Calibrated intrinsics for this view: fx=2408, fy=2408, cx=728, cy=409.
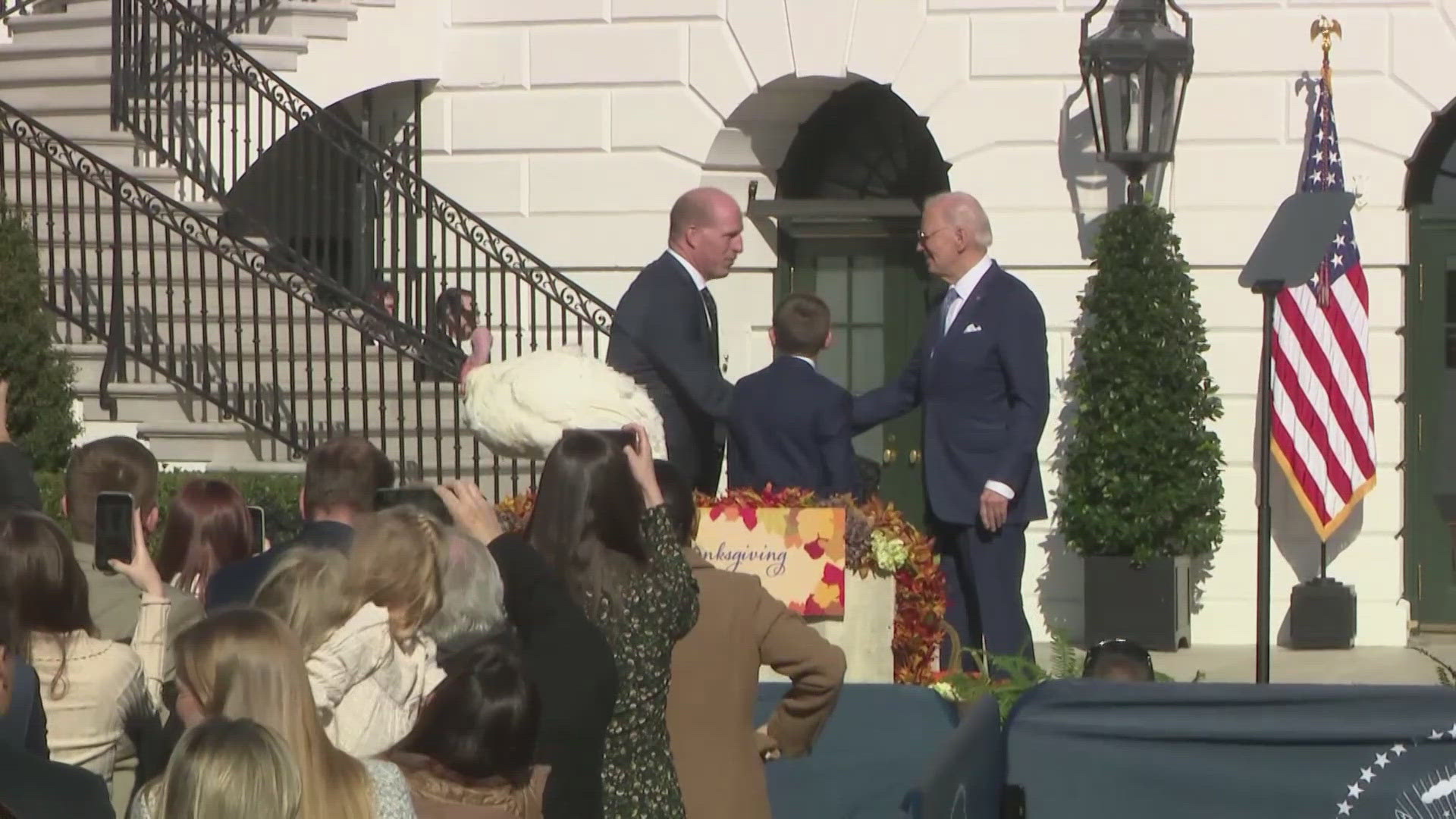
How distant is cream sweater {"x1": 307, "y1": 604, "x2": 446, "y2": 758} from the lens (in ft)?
16.8

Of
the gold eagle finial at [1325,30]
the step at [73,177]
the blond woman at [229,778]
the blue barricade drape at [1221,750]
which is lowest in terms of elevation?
the blue barricade drape at [1221,750]

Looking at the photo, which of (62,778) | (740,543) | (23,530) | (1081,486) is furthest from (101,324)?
(62,778)

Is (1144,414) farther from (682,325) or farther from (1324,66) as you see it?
(682,325)

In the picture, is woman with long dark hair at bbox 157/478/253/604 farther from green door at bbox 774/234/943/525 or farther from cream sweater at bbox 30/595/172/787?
green door at bbox 774/234/943/525

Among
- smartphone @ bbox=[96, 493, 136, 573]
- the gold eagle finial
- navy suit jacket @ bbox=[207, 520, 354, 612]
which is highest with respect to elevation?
the gold eagle finial

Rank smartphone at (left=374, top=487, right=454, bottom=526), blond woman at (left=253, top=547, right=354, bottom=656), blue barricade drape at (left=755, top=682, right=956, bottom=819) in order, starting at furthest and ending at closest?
blue barricade drape at (left=755, top=682, right=956, bottom=819) → smartphone at (left=374, top=487, right=454, bottom=526) → blond woman at (left=253, top=547, right=354, bottom=656)

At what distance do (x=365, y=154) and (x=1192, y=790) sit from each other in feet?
29.6

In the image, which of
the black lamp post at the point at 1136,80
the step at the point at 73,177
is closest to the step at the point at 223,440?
the step at the point at 73,177

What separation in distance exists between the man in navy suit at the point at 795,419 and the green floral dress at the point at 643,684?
10.6 ft

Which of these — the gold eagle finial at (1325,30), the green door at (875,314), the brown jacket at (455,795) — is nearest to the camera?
the brown jacket at (455,795)

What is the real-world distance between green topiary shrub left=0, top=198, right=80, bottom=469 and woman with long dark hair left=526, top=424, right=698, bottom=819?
7.50 meters

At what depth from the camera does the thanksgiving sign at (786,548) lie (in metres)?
7.73

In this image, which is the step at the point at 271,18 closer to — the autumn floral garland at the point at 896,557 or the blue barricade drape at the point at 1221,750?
the autumn floral garland at the point at 896,557

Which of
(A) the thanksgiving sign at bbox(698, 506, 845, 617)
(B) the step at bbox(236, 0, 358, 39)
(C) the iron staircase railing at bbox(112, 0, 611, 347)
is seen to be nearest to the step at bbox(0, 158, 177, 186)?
(C) the iron staircase railing at bbox(112, 0, 611, 347)
